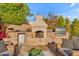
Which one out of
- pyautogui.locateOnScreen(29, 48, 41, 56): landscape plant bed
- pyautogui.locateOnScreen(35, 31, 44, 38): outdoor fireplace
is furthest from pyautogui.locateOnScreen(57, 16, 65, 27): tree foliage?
pyautogui.locateOnScreen(29, 48, 41, 56): landscape plant bed

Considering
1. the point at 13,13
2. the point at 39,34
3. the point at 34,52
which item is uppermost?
the point at 13,13

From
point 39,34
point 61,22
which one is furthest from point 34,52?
point 61,22

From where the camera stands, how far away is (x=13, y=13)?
56.6 inches

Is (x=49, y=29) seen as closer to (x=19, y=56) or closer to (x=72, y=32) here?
(x=72, y=32)

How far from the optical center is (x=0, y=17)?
1.43 meters

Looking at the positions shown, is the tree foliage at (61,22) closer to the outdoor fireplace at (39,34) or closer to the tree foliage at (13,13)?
the outdoor fireplace at (39,34)

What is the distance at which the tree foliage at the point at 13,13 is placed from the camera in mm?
1425

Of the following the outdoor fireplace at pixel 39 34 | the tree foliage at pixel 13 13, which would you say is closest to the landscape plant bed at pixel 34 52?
the outdoor fireplace at pixel 39 34

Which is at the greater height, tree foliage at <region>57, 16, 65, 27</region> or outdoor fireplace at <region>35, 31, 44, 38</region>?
tree foliage at <region>57, 16, 65, 27</region>

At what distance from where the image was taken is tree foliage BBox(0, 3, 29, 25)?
4.67 ft

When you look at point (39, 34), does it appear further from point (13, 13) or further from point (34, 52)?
point (13, 13)

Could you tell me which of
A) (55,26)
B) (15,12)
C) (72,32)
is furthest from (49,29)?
(15,12)

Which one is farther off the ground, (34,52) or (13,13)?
(13,13)

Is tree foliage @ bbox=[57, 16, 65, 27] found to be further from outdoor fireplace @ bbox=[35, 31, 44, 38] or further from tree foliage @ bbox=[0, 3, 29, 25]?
tree foliage @ bbox=[0, 3, 29, 25]
